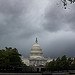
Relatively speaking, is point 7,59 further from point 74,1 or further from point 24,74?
point 74,1

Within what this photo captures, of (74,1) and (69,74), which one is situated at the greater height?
(74,1)

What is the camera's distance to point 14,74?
30.9 meters

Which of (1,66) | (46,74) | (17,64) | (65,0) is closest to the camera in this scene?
(65,0)

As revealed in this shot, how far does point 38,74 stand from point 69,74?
14.9 ft

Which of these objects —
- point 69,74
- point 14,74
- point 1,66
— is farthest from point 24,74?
point 1,66

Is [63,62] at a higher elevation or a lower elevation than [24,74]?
higher

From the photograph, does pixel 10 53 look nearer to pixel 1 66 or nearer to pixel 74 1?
pixel 1 66

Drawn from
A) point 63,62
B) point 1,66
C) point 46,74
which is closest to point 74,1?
point 46,74

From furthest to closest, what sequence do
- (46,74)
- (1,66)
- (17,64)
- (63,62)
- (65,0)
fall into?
1. (63,62)
2. (17,64)
3. (1,66)
4. (46,74)
5. (65,0)

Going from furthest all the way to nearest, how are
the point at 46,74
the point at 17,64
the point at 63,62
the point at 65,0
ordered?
the point at 63,62, the point at 17,64, the point at 46,74, the point at 65,0

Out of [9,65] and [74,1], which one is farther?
[9,65]

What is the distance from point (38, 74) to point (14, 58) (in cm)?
2961

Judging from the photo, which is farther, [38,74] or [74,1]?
[38,74]

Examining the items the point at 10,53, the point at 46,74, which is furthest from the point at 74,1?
the point at 10,53
